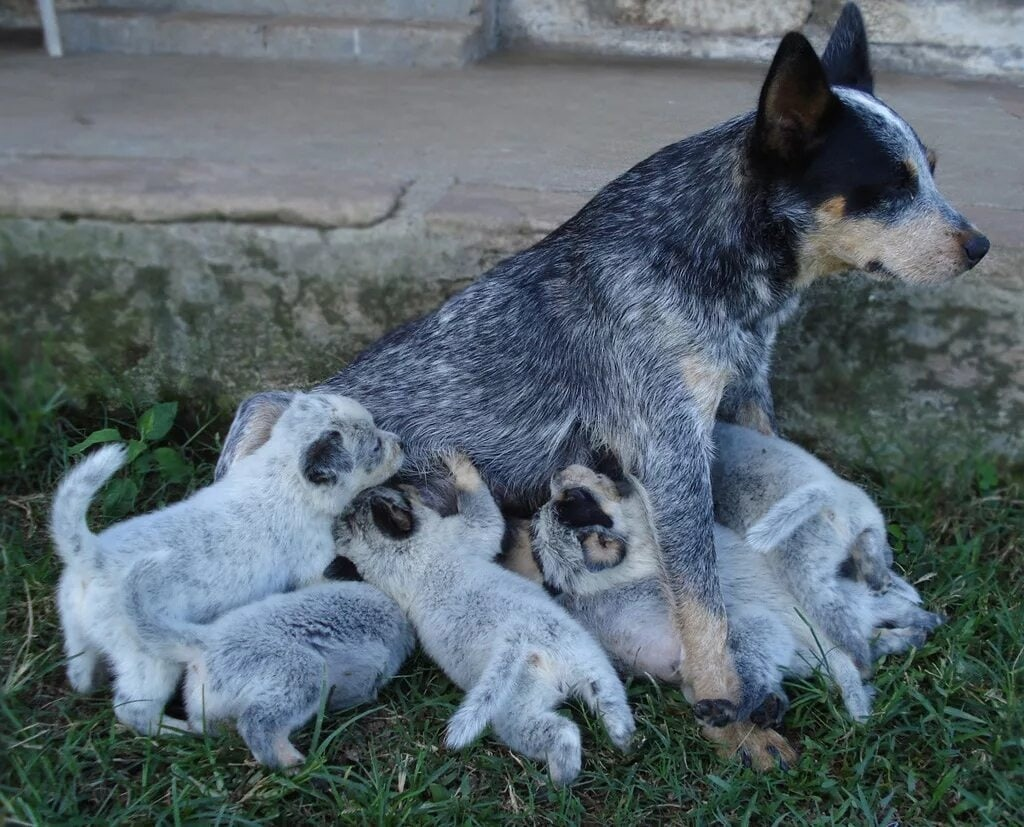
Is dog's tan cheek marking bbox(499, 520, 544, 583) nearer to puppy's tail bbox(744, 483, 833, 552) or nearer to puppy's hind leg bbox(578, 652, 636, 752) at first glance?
puppy's hind leg bbox(578, 652, 636, 752)

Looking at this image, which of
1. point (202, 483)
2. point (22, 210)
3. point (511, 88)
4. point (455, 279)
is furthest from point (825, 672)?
point (511, 88)

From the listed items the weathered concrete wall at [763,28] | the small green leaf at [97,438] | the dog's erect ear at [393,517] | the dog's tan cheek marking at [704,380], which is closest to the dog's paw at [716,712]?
the dog's tan cheek marking at [704,380]

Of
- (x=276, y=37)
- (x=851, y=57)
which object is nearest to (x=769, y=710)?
(x=851, y=57)

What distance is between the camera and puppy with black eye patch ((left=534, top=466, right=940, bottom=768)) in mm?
2740

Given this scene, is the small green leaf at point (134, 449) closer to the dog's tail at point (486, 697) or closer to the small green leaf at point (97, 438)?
the small green leaf at point (97, 438)

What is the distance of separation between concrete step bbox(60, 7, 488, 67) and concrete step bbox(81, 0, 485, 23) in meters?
0.09

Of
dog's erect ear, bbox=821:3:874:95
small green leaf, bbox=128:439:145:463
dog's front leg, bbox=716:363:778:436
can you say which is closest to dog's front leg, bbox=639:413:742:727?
dog's front leg, bbox=716:363:778:436

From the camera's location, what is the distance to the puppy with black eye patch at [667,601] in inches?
108

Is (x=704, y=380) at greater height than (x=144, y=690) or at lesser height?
greater

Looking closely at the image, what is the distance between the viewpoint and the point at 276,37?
5715 millimetres

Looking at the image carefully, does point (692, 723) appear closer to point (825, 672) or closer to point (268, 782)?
point (825, 672)

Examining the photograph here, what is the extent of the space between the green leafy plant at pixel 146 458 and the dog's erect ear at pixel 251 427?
0.44m

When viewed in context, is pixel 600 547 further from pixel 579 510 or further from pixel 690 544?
pixel 690 544

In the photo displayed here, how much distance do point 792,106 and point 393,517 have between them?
145 centimetres
